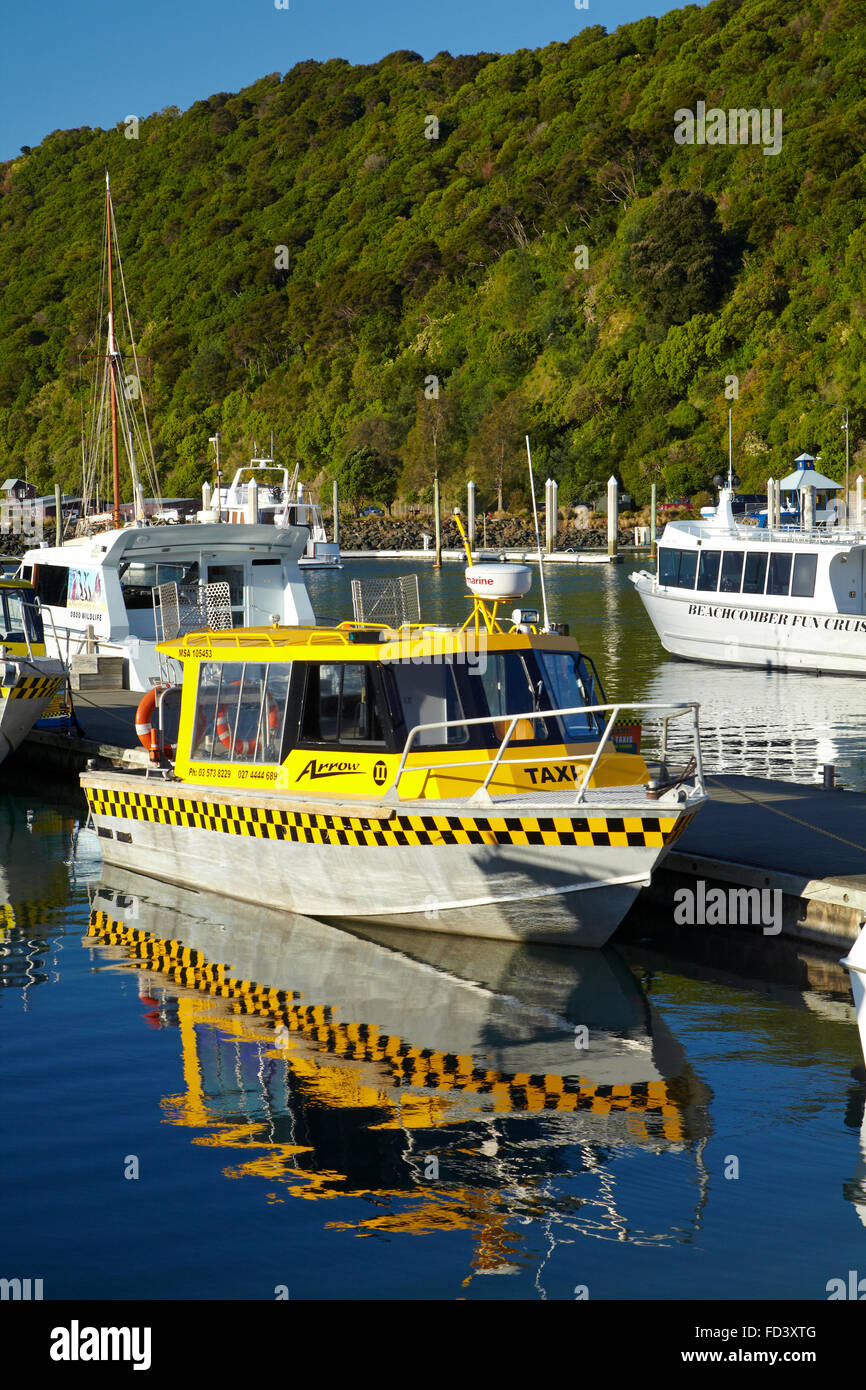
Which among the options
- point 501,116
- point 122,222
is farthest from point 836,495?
point 122,222

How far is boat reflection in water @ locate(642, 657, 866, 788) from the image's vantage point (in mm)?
23828

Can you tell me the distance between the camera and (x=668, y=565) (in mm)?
39469

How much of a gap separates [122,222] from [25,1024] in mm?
198837

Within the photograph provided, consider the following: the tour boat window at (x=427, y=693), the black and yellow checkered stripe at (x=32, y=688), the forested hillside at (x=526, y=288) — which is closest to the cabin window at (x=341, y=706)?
the tour boat window at (x=427, y=693)

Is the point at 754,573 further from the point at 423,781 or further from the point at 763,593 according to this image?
the point at 423,781

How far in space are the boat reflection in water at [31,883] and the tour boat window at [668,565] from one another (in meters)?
21.6

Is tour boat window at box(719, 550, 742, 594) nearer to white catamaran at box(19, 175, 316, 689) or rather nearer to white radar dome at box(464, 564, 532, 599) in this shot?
white catamaran at box(19, 175, 316, 689)

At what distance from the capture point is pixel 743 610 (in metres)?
37.7

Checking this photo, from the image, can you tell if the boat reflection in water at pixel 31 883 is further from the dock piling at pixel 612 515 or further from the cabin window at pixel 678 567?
the dock piling at pixel 612 515

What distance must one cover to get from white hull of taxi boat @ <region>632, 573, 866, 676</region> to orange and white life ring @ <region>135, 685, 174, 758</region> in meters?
23.1

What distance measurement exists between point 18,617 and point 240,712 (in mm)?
12045

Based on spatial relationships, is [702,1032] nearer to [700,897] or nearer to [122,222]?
[700,897]

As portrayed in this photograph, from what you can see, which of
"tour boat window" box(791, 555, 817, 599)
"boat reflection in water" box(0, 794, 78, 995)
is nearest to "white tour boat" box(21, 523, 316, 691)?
"boat reflection in water" box(0, 794, 78, 995)

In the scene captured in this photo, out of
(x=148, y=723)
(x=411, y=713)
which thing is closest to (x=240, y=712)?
(x=148, y=723)
